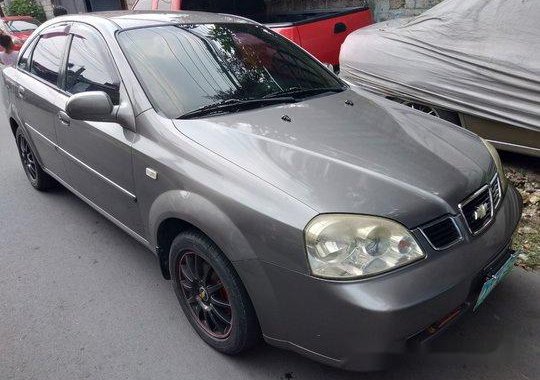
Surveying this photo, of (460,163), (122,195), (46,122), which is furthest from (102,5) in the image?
(460,163)

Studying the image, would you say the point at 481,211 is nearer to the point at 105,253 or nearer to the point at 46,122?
the point at 105,253

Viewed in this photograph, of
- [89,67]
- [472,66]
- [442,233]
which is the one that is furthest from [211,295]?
[472,66]

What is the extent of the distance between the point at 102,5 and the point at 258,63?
17.1 meters

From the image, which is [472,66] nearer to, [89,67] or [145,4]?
[89,67]

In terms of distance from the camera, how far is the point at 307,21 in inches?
218

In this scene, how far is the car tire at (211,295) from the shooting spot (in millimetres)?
2154

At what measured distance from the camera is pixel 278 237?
1852mm

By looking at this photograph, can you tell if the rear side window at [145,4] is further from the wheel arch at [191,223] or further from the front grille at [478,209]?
the front grille at [478,209]

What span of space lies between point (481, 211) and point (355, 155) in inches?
25.4

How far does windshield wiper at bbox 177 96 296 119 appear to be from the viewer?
2504 millimetres

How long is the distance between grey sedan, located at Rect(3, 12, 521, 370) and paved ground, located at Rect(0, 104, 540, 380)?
241 mm

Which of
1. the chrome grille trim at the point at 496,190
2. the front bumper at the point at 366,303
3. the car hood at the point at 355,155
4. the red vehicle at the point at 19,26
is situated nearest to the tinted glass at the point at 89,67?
the car hood at the point at 355,155

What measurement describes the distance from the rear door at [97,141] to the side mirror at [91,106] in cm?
13

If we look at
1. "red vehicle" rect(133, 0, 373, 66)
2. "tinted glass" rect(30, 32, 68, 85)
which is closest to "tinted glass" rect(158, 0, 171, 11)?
"red vehicle" rect(133, 0, 373, 66)
